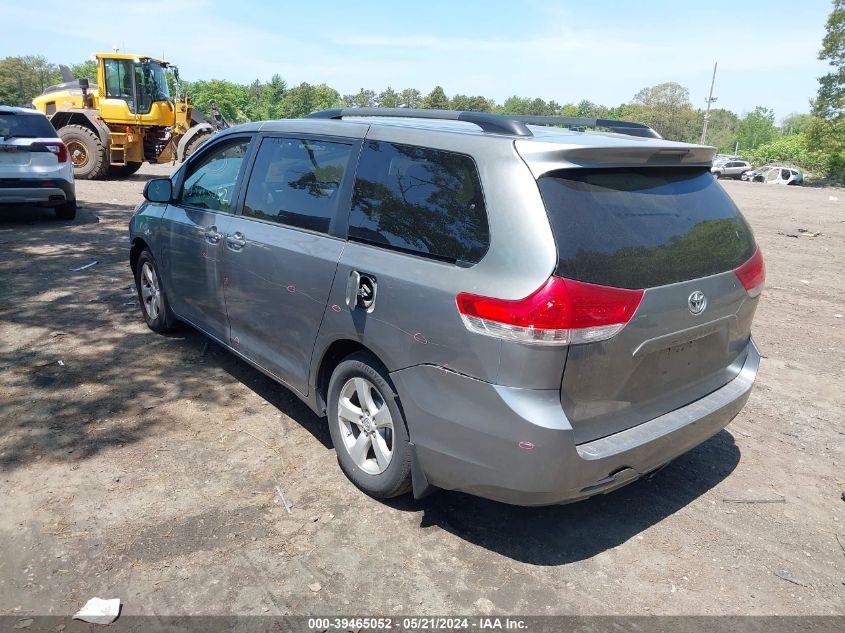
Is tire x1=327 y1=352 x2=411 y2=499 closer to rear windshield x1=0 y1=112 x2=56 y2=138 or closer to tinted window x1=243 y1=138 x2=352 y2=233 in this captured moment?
tinted window x1=243 y1=138 x2=352 y2=233

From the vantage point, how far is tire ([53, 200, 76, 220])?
1032cm

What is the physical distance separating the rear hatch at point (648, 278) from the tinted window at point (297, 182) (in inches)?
52.0

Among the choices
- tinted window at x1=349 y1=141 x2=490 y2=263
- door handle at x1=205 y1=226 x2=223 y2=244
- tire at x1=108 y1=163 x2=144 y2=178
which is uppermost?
tinted window at x1=349 y1=141 x2=490 y2=263

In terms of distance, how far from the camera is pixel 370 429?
10.7 feet

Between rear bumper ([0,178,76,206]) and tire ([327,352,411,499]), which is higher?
rear bumper ([0,178,76,206])

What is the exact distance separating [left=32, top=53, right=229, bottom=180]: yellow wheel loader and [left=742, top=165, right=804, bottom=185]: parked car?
34.8 m

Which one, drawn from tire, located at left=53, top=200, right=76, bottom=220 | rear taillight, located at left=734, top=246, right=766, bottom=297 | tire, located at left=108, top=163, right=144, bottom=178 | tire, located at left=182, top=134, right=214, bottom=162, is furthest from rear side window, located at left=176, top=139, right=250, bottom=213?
tire, located at left=108, top=163, right=144, bottom=178

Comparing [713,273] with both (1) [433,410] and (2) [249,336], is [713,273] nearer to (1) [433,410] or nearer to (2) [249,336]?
(1) [433,410]

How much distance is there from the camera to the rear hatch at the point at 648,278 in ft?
8.35

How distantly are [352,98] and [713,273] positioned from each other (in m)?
110

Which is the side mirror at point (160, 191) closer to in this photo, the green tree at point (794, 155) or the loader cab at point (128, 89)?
the loader cab at point (128, 89)

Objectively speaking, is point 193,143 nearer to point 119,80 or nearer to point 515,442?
point 119,80

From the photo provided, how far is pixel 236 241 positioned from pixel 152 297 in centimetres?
184

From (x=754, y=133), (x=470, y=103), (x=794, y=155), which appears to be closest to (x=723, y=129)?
(x=754, y=133)
